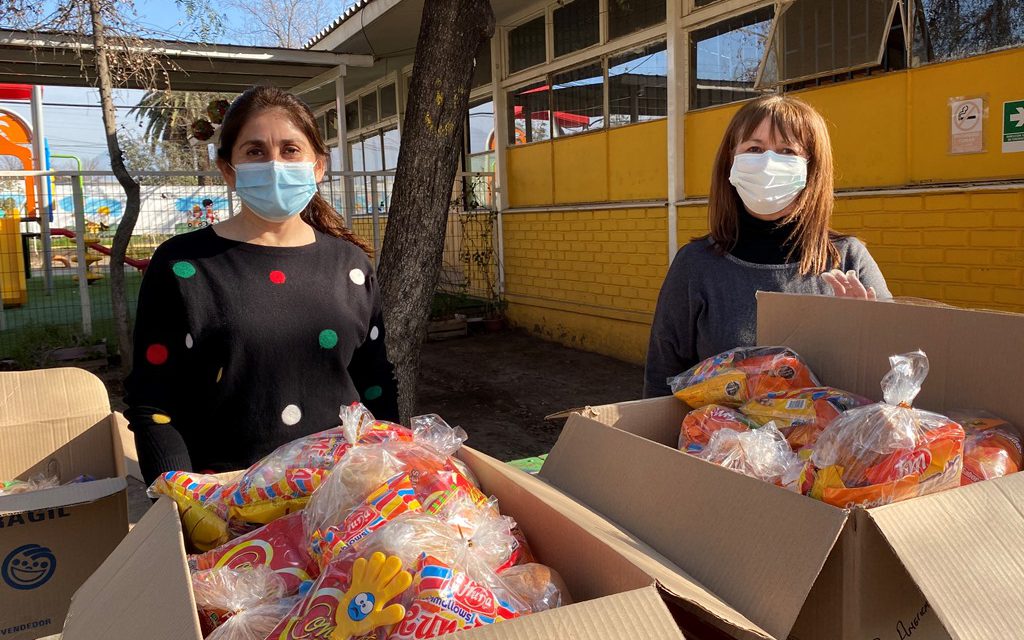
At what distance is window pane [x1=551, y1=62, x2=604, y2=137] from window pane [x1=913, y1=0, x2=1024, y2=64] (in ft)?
12.9

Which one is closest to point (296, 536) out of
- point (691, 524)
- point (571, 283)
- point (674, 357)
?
point (691, 524)

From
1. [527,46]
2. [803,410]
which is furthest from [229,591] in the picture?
[527,46]

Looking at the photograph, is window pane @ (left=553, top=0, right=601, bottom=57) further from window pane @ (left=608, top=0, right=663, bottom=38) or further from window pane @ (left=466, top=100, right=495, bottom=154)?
window pane @ (left=466, top=100, right=495, bottom=154)

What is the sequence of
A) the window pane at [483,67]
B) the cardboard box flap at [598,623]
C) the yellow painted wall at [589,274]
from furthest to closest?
the window pane at [483,67], the yellow painted wall at [589,274], the cardboard box flap at [598,623]

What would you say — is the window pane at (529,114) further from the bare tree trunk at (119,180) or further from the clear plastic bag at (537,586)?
the clear plastic bag at (537,586)

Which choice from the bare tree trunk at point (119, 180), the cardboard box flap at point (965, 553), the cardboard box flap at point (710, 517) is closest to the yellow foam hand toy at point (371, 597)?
the cardboard box flap at point (710, 517)

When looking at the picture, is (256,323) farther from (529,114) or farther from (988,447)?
(529,114)

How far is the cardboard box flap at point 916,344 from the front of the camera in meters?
1.40

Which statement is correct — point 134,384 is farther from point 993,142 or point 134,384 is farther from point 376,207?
point 376,207

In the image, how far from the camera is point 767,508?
3.41 feet

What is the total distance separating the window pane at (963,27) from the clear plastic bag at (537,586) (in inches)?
202

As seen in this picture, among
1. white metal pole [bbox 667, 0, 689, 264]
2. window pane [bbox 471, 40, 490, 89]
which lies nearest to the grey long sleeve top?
white metal pole [bbox 667, 0, 689, 264]

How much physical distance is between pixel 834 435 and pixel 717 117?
636 cm

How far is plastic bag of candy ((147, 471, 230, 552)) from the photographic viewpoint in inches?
50.6
